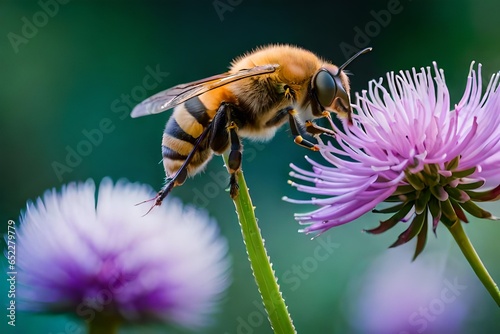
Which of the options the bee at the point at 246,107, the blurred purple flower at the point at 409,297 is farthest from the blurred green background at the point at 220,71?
the bee at the point at 246,107

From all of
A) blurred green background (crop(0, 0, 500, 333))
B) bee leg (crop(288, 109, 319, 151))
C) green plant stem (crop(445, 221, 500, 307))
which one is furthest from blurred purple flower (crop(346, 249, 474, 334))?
green plant stem (crop(445, 221, 500, 307))

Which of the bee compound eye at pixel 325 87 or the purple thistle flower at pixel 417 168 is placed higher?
the bee compound eye at pixel 325 87

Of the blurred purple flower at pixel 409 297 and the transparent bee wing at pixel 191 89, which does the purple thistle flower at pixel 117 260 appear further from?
the blurred purple flower at pixel 409 297

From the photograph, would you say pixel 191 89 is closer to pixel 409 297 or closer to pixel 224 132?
pixel 224 132

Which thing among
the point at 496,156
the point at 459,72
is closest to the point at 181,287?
the point at 496,156

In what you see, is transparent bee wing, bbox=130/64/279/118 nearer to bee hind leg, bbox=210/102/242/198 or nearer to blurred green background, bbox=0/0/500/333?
bee hind leg, bbox=210/102/242/198

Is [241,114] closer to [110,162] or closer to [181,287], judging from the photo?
[181,287]
